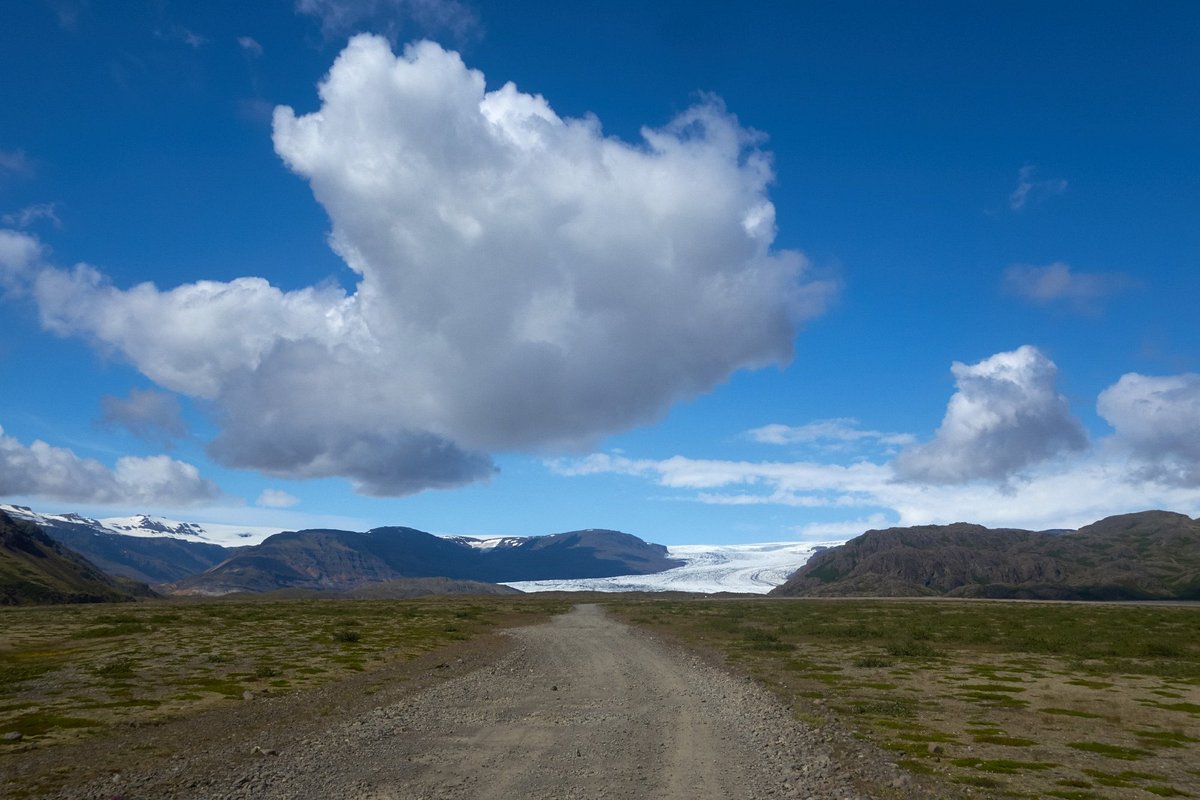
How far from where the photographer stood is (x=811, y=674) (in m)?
42.5

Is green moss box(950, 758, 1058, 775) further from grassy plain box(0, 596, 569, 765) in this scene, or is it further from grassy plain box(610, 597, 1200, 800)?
grassy plain box(0, 596, 569, 765)

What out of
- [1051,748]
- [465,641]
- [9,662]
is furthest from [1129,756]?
[9,662]

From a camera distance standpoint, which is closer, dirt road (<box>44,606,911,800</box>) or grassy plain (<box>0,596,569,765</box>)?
dirt road (<box>44,606,911,800</box>)

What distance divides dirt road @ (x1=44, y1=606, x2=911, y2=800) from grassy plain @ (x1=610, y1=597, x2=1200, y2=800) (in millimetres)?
3263

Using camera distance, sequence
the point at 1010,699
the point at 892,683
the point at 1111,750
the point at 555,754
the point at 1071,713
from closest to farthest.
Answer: the point at 555,754 → the point at 1111,750 → the point at 1071,713 → the point at 1010,699 → the point at 892,683

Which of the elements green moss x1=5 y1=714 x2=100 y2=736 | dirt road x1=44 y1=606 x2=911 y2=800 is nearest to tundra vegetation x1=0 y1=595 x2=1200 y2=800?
green moss x1=5 y1=714 x2=100 y2=736

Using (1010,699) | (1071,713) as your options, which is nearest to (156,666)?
(1010,699)

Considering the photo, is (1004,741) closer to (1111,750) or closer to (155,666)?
(1111,750)

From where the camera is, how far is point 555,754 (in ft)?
72.3

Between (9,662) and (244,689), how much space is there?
2257 cm

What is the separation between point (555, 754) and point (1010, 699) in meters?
23.9

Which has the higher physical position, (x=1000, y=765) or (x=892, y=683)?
(x=1000, y=765)

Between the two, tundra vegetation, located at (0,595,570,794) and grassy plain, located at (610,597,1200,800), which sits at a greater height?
grassy plain, located at (610,597,1200,800)

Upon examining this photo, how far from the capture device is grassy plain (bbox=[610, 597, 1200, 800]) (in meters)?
20.9
